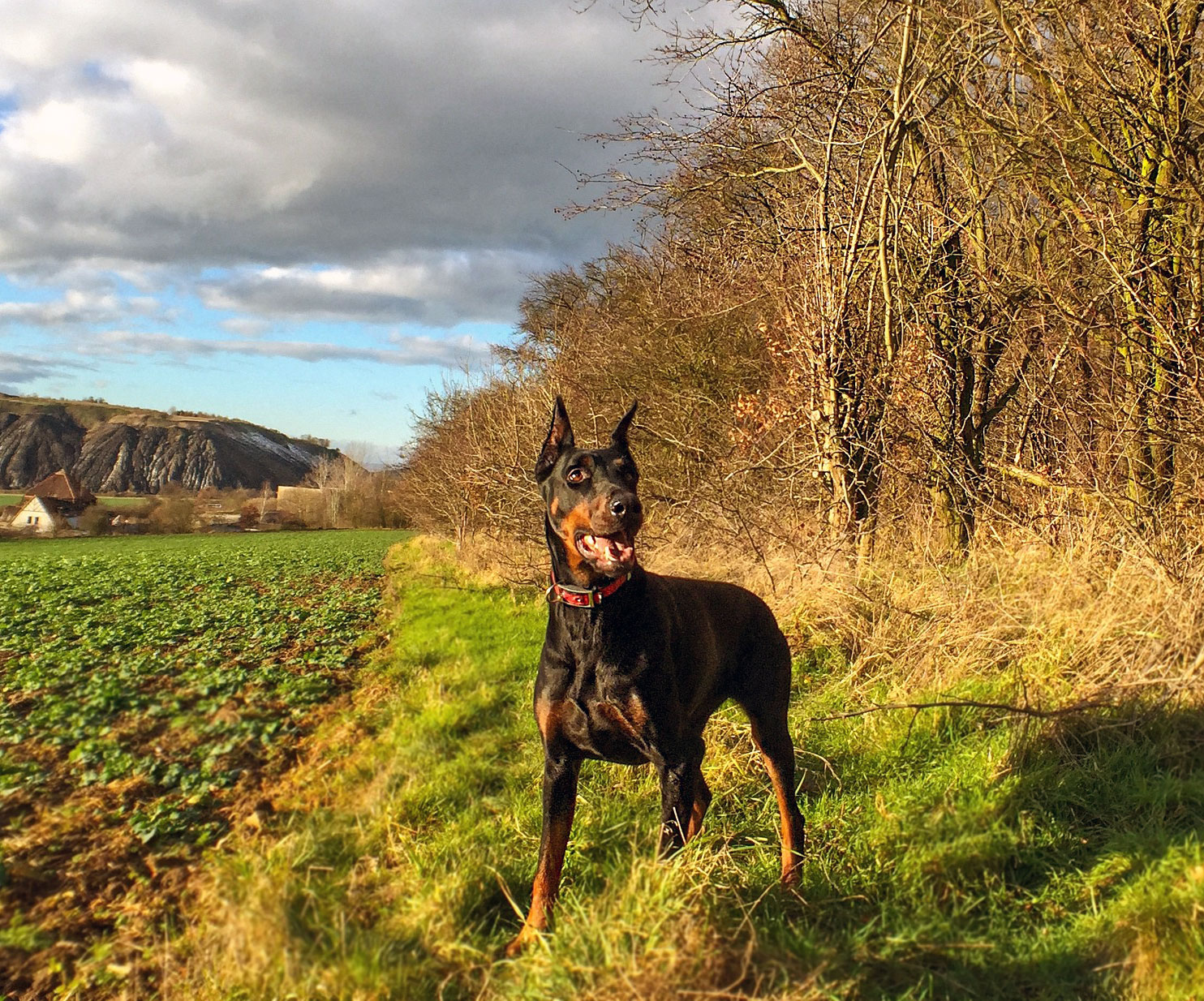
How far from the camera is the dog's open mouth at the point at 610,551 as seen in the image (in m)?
3.22

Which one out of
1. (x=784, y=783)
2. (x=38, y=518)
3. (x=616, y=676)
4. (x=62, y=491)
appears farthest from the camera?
(x=62, y=491)

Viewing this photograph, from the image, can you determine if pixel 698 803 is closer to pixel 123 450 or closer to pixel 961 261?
pixel 961 261

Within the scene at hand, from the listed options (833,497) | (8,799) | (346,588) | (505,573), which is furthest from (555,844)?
(346,588)

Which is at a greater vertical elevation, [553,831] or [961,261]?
[961,261]

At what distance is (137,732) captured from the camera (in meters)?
6.57

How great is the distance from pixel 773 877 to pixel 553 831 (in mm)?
972

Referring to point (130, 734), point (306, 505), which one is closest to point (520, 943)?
point (130, 734)

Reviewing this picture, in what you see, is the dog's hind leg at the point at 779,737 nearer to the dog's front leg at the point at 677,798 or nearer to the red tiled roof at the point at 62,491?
the dog's front leg at the point at 677,798

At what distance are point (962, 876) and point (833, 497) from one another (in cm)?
536

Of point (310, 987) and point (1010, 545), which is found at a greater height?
point (1010, 545)

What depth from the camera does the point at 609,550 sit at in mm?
3264

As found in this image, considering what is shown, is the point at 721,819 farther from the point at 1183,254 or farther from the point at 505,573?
the point at 505,573

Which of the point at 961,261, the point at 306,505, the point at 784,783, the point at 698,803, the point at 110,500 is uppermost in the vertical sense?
the point at 961,261

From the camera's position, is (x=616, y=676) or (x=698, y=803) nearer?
(x=616, y=676)
